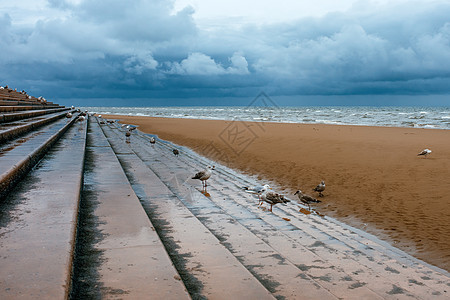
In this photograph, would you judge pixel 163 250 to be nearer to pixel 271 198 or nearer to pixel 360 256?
pixel 360 256

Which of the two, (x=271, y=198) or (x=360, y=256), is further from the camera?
(x=271, y=198)

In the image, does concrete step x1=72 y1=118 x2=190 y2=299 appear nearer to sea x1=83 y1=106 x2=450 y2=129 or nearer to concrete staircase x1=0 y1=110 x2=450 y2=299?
concrete staircase x1=0 y1=110 x2=450 y2=299

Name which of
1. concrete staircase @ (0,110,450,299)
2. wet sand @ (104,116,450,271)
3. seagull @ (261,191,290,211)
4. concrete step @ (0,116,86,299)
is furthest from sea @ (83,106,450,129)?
concrete step @ (0,116,86,299)

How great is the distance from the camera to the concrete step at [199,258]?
8.59ft

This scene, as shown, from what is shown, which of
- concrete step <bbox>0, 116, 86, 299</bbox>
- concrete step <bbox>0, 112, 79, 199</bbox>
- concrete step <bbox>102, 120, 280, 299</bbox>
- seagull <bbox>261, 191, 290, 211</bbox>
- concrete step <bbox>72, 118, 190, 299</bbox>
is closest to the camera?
concrete step <bbox>0, 116, 86, 299</bbox>

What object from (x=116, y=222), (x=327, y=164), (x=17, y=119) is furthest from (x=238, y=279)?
(x=17, y=119)

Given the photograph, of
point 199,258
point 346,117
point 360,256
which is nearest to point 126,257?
point 199,258

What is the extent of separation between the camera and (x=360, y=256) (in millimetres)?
4496

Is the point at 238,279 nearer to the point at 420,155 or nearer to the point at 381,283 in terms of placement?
the point at 381,283

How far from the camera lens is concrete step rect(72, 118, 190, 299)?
2.32m

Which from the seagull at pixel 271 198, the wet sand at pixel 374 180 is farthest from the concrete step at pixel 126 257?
the wet sand at pixel 374 180

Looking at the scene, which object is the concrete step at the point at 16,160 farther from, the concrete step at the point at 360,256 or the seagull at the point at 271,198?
the seagull at the point at 271,198

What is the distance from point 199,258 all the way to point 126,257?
72 cm

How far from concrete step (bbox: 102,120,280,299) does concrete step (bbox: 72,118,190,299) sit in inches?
10.0
